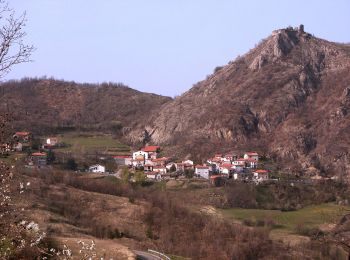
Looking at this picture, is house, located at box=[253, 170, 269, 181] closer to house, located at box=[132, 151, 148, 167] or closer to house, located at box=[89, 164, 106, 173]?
house, located at box=[132, 151, 148, 167]

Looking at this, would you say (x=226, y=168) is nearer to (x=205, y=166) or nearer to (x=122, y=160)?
(x=205, y=166)

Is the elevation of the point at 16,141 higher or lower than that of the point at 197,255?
higher

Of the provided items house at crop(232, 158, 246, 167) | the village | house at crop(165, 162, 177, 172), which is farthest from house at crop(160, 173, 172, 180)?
house at crop(232, 158, 246, 167)

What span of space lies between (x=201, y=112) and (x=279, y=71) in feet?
55.0

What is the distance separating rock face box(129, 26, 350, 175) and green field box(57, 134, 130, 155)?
8.05m

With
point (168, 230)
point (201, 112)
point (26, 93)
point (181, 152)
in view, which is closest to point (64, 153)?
point (181, 152)

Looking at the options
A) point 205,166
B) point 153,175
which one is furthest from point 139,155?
point 153,175

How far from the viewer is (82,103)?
409 feet

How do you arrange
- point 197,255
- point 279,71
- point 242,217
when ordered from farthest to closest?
point 279,71 → point 242,217 → point 197,255

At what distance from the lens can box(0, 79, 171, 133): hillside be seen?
105 m

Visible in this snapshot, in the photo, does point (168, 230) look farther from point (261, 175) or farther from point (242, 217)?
point (261, 175)

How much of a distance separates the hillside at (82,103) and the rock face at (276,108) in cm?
1130

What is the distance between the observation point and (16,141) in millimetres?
6426

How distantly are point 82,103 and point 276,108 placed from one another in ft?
170
